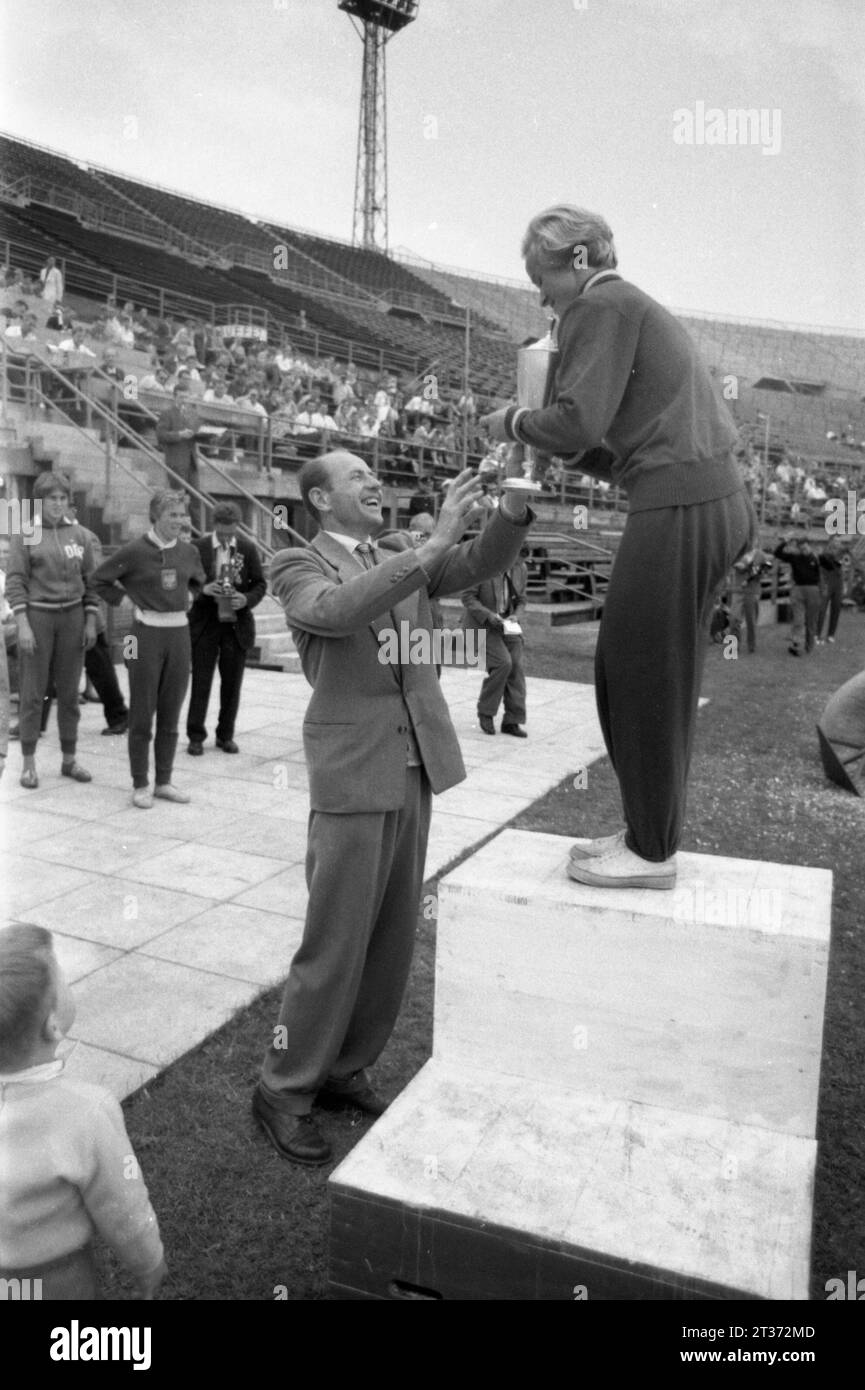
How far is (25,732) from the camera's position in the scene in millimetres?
6188

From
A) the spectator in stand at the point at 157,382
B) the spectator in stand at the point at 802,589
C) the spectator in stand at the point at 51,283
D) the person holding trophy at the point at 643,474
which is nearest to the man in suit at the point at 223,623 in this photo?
the person holding trophy at the point at 643,474

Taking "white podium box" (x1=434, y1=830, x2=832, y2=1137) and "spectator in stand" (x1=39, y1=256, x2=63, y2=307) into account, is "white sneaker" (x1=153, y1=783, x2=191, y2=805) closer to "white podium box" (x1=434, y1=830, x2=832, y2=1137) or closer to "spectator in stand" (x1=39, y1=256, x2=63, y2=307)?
"white podium box" (x1=434, y1=830, x2=832, y2=1137)

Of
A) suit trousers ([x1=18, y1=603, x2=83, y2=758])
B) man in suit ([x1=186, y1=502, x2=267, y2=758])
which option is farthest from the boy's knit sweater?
man in suit ([x1=186, y1=502, x2=267, y2=758])

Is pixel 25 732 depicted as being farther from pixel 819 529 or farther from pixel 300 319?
Result: pixel 819 529

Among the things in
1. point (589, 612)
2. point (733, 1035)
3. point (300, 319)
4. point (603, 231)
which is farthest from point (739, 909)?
point (300, 319)

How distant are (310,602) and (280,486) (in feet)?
36.9

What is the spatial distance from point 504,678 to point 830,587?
10.1m

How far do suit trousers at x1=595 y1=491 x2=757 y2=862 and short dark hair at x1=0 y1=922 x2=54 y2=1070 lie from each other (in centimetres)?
126

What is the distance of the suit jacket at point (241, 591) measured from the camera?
7047 mm

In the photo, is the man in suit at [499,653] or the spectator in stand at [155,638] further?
the man in suit at [499,653]

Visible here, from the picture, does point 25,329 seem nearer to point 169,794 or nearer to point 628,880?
point 169,794

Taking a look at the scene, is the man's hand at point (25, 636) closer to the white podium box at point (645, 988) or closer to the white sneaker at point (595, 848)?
the white podium box at point (645, 988)

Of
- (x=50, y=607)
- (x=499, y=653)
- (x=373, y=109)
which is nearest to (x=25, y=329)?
(x=50, y=607)

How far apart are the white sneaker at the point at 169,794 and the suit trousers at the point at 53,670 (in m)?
0.73
